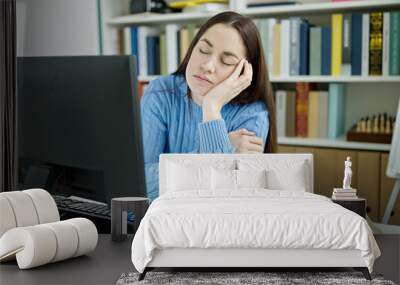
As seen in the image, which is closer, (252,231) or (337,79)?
(252,231)

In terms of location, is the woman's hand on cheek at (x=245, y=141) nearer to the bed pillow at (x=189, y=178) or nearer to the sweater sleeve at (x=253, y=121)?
the sweater sleeve at (x=253, y=121)

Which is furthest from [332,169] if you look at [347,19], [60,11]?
[60,11]

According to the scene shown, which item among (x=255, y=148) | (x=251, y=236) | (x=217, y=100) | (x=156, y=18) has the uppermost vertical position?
(x=156, y=18)

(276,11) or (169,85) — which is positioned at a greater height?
(276,11)

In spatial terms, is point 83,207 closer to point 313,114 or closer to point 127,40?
point 313,114

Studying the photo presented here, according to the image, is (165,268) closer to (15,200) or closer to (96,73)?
(15,200)

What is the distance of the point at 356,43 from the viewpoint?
140 inches

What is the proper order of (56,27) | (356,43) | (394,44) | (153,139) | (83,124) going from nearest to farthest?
(83,124), (153,139), (394,44), (356,43), (56,27)

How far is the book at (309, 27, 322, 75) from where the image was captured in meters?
3.66

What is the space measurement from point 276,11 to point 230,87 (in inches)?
37.7

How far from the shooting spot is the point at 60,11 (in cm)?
401

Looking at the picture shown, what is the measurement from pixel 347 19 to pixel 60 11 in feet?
5.85

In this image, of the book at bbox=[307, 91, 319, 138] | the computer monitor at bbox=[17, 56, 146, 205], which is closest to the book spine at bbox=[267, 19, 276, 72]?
the book at bbox=[307, 91, 319, 138]

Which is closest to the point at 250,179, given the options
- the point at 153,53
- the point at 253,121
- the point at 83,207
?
the point at 253,121
